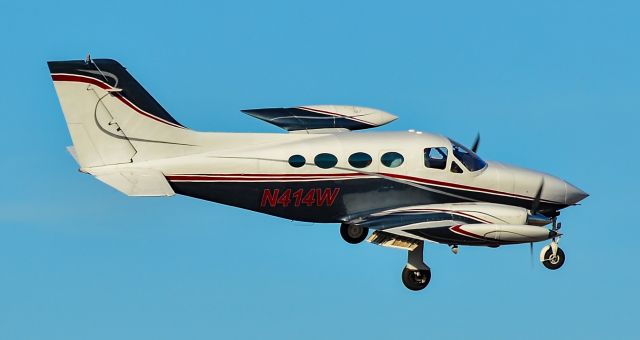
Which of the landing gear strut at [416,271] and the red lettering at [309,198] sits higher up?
the red lettering at [309,198]

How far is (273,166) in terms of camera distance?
2135 inches

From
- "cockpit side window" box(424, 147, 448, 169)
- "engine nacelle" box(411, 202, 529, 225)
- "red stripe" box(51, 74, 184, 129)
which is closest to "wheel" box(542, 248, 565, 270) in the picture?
"engine nacelle" box(411, 202, 529, 225)

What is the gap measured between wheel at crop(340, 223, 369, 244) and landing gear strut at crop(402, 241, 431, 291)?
2.38 metres

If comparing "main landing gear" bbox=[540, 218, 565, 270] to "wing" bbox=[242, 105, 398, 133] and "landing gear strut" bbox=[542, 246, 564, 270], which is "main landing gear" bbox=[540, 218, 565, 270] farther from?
"wing" bbox=[242, 105, 398, 133]

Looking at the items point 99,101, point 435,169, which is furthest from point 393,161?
point 99,101

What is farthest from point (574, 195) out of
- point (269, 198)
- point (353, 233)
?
point (269, 198)

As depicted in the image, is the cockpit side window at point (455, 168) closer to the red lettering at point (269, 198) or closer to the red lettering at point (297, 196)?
the red lettering at point (297, 196)

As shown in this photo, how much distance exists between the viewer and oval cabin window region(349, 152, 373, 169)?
2133 inches

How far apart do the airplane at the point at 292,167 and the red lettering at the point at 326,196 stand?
0.03 meters

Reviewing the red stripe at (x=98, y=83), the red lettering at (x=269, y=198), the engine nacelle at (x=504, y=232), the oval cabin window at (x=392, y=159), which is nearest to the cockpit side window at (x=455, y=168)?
the oval cabin window at (x=392, y=159)

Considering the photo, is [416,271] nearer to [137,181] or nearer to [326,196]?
[326,196]

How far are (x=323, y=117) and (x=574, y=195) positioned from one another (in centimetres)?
814

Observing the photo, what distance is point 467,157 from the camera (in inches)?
2172

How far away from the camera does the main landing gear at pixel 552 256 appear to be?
54594 mm
